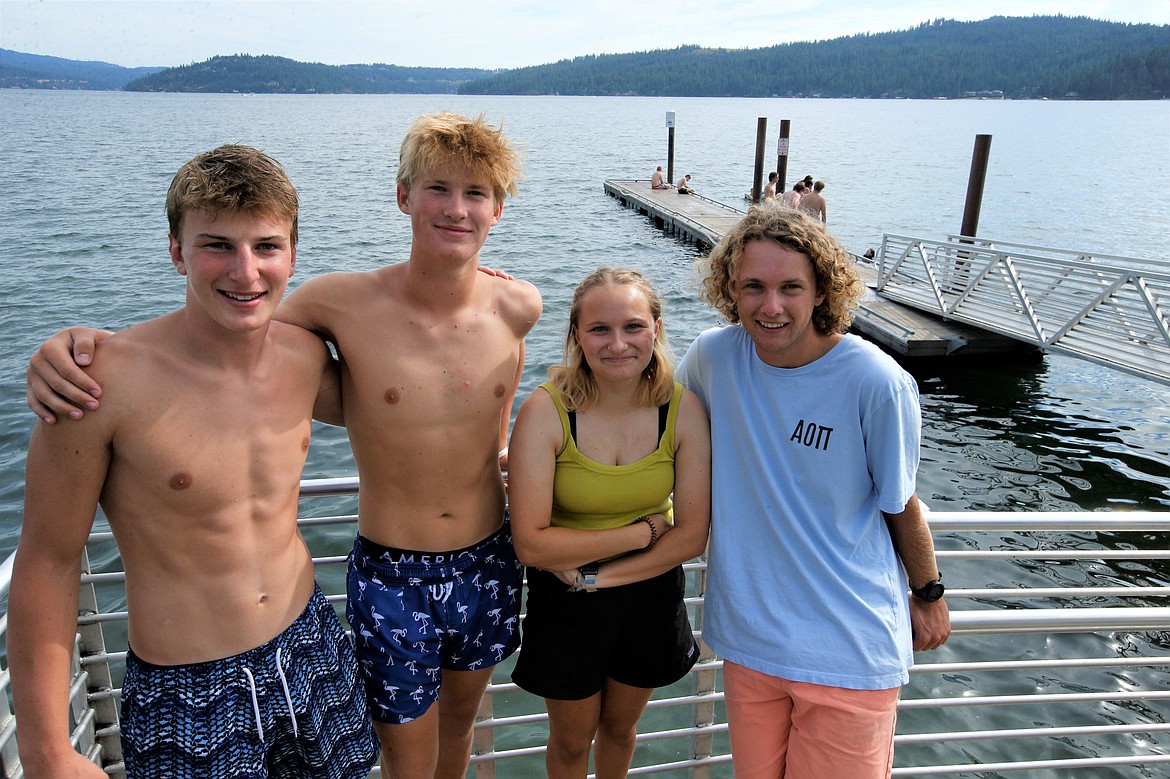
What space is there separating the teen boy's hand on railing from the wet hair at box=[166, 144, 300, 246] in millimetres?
389

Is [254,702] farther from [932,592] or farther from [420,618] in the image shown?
[932,592]

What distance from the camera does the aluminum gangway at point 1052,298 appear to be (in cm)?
1019

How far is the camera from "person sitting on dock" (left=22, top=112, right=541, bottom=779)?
7.86 feet

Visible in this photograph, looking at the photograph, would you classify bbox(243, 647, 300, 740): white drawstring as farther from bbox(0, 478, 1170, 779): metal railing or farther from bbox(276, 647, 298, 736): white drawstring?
bbox(0, 478, 1170, 779): metal railing

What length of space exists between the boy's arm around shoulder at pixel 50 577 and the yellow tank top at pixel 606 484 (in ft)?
3.84

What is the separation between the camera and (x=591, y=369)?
2424 mm

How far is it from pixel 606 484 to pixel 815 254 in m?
0.89

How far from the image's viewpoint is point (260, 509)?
207cm

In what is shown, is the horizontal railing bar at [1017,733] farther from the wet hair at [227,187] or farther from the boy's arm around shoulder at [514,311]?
the wet hair at [227,187]

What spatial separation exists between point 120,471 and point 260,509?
1.11ft

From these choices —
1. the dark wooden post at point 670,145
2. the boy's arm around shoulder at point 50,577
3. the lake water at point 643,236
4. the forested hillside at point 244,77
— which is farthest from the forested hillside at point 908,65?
the boy's arm around shoulder at point 50,577

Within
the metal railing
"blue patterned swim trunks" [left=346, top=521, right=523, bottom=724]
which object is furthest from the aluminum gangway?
"blue patterned swim trunks" [left=346, top=521, right=523, bottom=724]

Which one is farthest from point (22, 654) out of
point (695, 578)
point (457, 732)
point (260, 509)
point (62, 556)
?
point (695, 578)

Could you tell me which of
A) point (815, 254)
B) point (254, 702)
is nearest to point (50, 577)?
point (254, 702)
